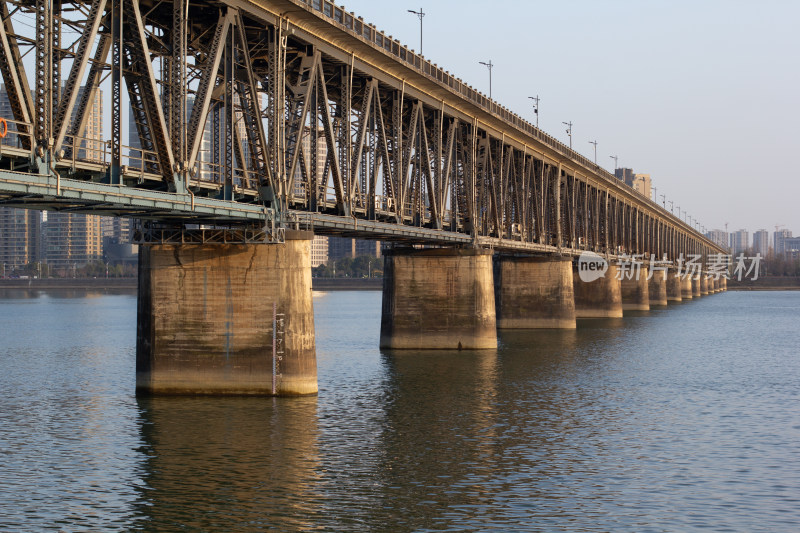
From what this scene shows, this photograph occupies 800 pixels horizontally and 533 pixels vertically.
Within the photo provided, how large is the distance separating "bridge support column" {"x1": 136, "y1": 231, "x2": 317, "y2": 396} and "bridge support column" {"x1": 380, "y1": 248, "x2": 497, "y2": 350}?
85.7 ft

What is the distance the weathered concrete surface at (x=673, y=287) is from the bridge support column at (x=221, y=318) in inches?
6512

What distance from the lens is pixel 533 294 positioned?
92750 millimetres

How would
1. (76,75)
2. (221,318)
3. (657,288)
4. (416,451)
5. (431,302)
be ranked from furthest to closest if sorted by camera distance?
(657,288) < (431,302) < (221,318) < (416,451) < (76,75)

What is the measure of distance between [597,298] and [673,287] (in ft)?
275

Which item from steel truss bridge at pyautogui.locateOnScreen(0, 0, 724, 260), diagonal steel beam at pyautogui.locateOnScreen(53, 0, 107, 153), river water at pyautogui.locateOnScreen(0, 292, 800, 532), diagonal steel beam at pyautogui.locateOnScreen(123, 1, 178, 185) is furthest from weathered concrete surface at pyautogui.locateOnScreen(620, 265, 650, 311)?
diagonal steel beam at pyautogui.locateOnScreen(53, 0, 107, 153)

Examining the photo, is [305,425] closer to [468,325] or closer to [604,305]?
[468,325]

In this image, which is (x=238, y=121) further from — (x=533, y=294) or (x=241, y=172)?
(x=533, y=294)

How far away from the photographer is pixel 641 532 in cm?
2242

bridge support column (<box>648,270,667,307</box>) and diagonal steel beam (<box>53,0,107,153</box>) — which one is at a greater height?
diagonal steel beam (<box>53,0,107,153</box>)

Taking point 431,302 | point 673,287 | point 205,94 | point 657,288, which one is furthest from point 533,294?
point 673,287

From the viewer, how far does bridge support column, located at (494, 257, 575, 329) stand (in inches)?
3625

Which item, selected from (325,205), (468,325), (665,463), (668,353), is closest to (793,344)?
(668,353)

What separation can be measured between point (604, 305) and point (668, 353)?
48484mm

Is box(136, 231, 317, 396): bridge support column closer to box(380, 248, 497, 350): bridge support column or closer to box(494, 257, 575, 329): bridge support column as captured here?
box(380, 248, 497, 350): bridge support column
